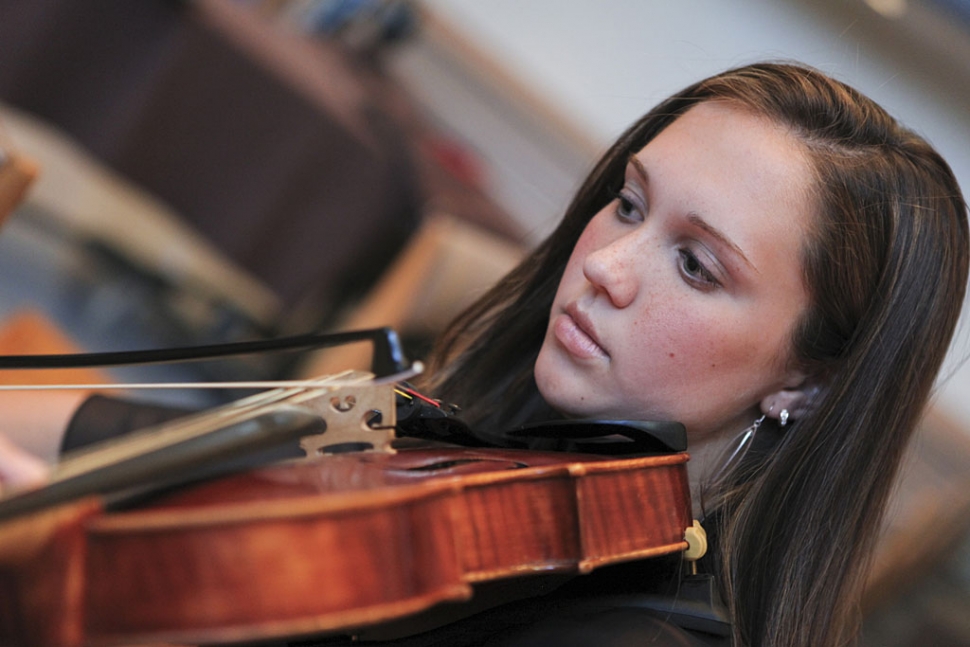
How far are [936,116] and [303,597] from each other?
167 centimetres

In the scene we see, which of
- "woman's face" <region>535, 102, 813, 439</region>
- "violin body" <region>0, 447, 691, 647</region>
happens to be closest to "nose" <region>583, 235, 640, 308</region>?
"woman's face" <region>535, 102, 813, 439</region>

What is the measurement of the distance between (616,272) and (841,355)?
0.71 feet

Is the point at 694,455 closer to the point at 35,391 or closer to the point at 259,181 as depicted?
the point at 35,391

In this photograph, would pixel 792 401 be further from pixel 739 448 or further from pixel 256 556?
pixel 256 556

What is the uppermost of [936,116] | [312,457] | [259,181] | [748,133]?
[259,181]

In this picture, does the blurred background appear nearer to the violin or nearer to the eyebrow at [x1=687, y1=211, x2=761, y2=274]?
the eyebrow at [x1=687, y1=211, x2=761, y2=274]

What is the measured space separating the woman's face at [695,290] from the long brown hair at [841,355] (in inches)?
1.1

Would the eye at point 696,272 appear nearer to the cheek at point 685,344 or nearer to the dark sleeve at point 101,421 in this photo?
the cheek at point 685,344

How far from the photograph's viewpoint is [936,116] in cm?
178

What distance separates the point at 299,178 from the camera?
67.0 inches

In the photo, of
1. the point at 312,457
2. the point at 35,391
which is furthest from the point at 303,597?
the point at 35,391

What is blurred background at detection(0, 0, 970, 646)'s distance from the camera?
1644 millimetres

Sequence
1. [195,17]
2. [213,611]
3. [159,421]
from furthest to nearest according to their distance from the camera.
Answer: [195,17], [159,421], [213,611]

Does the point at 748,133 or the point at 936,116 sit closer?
the point at 748,133
